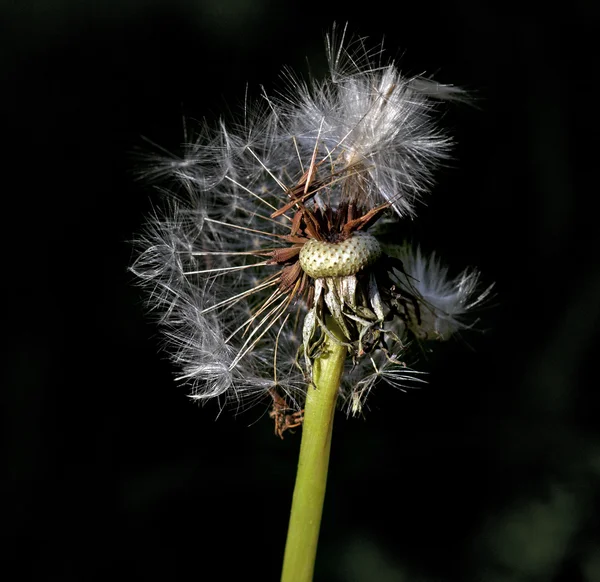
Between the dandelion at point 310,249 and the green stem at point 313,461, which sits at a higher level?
the dandelion at point 310,249

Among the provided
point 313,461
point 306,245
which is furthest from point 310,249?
point 313,461

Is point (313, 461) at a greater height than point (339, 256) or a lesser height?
lesser

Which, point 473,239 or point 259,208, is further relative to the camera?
point 473,239

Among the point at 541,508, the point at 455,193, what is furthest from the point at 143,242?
the point at 541,508

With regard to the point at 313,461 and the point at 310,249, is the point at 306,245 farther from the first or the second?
the point at 313,461

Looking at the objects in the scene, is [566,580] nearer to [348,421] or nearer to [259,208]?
[348,421]
